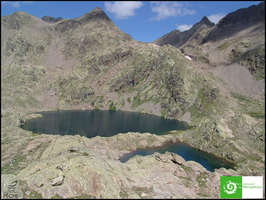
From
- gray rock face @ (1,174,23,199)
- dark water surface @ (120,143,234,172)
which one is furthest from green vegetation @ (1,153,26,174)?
dark water surface @ (120,143,234,172)

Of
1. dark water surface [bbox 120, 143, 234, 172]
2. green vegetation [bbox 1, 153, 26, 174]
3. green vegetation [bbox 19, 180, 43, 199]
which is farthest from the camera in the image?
dark water surface [bbox 120, 143, 234, 172]

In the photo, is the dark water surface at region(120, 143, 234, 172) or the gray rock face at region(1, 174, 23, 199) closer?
the gray rock face at region(1, 174, 23, 199)

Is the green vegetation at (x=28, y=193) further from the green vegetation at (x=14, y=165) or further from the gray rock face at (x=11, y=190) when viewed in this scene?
the green vegetation at (x=14, y=165)

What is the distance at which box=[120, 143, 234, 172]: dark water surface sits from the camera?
126 m

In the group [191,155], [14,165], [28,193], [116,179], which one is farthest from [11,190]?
[191,155]

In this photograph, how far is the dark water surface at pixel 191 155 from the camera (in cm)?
12556

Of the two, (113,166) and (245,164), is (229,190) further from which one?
(245,164)

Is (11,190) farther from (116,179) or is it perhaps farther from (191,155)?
(191,155)

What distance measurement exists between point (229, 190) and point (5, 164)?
4249 inches

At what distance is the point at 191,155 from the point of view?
460ft

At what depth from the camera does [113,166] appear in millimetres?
63219

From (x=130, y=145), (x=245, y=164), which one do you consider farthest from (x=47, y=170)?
(x=245, y=164)

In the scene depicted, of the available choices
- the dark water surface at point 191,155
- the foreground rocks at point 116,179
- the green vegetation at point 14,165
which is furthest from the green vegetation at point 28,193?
the dark water surface at point 191,155

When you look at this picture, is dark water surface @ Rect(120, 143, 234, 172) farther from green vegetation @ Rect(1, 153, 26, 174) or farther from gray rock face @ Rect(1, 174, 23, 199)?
gray rock face @ Rect(1, 174, 23, 199)
